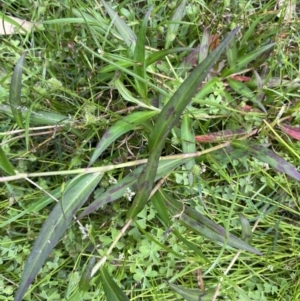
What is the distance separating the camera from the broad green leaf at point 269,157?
1.05 meters

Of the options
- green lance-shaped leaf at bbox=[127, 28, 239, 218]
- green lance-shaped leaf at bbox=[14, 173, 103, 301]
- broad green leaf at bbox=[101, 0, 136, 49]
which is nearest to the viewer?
green lance-shaped leaf at bbox=[127, 28, 239, 218]

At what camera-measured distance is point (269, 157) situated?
1.06m

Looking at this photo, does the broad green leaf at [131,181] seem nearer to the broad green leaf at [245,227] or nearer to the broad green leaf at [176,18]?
the broad green leaf at [245,227]

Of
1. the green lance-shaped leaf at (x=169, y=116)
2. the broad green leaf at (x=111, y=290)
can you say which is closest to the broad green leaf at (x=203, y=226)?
the green lance-shaped leaf at (x=169, y=116)

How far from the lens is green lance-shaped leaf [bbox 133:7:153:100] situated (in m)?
0.98

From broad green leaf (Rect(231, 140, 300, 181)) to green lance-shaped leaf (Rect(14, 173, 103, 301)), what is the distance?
378 millimetres

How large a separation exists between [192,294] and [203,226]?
0.57 ft

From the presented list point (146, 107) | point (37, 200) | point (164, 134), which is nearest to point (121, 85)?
point (146, 107)

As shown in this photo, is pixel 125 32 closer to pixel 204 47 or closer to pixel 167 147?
pixel 204 47

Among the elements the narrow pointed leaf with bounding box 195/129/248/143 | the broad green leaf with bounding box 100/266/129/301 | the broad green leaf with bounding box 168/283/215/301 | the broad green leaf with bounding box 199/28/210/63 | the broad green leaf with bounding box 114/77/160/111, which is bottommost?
the broad green leaf with bounding box 168/283/215/301

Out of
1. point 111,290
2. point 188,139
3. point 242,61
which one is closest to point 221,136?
point 188,139

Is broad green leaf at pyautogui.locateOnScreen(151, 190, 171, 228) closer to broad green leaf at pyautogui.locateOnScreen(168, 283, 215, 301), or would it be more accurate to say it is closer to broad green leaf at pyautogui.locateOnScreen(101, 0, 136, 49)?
broad green leaf at pyautogui.locateOnScreen(168, 283, 215, 301)

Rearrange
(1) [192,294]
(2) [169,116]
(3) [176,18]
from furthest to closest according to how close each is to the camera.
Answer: (3) [176,18]
(1) [192,294]
(2) [169,116]

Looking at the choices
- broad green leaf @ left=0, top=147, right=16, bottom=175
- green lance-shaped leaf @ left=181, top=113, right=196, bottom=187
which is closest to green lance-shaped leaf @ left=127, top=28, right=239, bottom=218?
green lance-shaped leaf @ left=181, top=113, right=196, bottom=187
